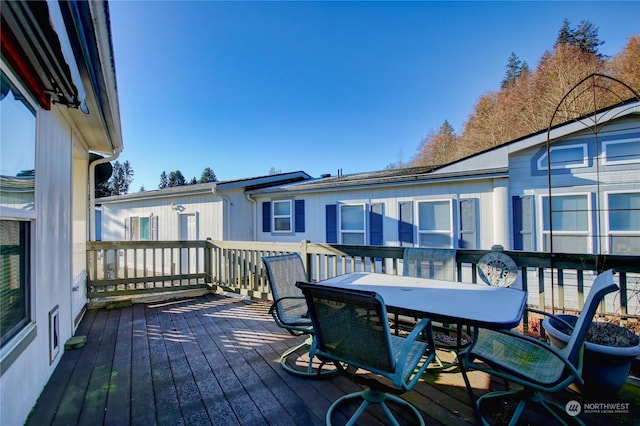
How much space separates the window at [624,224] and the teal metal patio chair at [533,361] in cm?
536

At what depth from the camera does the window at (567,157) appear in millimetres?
5930

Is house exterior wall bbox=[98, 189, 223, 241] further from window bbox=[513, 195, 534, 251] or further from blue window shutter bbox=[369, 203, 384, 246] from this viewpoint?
window bbox=[513, 195, 534, 251]

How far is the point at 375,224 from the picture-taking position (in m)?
7.41

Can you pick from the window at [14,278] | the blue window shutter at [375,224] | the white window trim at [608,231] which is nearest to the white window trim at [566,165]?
the white window trim at [608,231]

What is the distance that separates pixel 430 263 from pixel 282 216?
246 inches

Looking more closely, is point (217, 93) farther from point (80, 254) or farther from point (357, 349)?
point (357, 349)

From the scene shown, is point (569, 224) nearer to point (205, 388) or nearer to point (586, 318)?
point (586, 318)

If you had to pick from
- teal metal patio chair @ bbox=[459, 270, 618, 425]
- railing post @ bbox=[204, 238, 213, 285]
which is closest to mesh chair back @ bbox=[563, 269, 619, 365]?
teal metal patio chair @ bbox=[459, 270, 618, 425]

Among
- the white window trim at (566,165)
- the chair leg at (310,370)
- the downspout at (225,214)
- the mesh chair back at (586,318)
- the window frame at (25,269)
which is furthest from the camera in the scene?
the downspout at (225,214)

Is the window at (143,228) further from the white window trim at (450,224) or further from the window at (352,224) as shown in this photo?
the white window trim at (450,224)

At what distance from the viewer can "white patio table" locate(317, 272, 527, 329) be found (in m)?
1.70

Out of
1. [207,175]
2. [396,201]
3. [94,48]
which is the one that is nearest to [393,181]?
[396,201]

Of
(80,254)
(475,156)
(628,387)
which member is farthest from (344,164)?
(628,387)

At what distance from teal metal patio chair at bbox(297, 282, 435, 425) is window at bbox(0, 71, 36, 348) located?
1.74 meters
